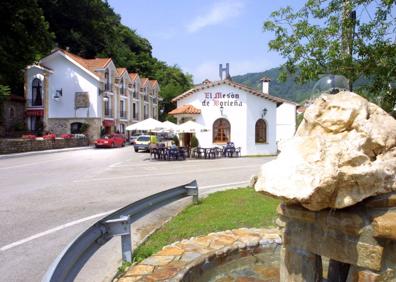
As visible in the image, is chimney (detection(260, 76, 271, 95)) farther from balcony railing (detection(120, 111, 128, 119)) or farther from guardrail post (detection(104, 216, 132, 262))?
guardrail post (detection(104, 216, 132, 262))

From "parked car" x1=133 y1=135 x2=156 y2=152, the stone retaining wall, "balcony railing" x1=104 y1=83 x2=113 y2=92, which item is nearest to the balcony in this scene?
"balcony railing" x1=104 y1=83 x2=113 y2=92

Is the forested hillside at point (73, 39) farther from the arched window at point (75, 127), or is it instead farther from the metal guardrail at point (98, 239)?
the metal guardrail at point (98, 239)

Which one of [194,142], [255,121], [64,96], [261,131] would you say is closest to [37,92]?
[64,96]

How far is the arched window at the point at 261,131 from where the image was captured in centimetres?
3027

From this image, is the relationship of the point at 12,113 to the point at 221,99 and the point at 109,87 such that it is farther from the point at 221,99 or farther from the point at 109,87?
the point at 221,99

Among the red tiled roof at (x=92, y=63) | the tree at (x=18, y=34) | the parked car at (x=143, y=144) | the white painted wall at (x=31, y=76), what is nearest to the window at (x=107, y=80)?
the red tiled roof at (x=92, y=63)

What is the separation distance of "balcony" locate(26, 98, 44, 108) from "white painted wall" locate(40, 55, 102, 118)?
106 cm

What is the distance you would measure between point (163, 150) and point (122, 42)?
1895 inches

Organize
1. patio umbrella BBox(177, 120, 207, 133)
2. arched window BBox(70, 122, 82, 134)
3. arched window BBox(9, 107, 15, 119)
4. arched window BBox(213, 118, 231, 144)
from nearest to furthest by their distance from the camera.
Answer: patio umbrella BBox(177, 120, 207, 133)
arched window BBox(213, 118, 231, 144)
arched window BBox(9, 107, 15, 119)
arched window BBox(70, 122, 82, 134)

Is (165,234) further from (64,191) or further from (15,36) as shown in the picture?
(15,36)

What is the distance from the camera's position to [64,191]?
11.6 m

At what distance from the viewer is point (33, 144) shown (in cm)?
3084

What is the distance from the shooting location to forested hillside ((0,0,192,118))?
2933 centimetres

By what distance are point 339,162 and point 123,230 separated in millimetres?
2954
